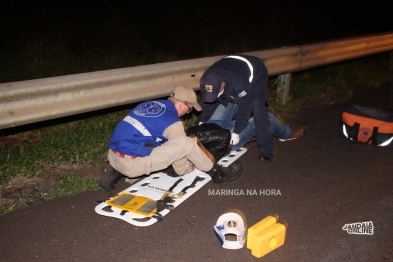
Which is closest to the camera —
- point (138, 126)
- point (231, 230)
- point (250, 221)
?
point (231, 230)

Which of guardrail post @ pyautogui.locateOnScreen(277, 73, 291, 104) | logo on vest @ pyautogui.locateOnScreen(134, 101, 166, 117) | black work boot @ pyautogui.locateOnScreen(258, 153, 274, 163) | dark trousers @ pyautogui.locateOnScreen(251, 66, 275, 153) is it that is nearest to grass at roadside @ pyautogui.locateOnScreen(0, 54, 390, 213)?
guardrail post @ pyautogui.locateOnScreen(277, 73, 291, 104)

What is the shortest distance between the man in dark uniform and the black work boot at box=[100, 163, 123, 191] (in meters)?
1.18

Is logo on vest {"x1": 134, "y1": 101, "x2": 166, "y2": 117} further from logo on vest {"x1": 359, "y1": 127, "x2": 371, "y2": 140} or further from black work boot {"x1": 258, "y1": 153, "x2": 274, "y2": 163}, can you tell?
logo on vest {"x1": 359, "y1": 127, "x2": 371, "y2": 140}

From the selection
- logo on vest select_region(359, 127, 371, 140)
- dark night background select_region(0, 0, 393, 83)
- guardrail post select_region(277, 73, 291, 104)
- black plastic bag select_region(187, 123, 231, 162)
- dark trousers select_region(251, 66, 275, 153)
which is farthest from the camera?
dark night background select_region(0, 0, 393, 83)

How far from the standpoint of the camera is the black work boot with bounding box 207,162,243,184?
453 centimetres

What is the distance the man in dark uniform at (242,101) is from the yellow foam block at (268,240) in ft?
5.46

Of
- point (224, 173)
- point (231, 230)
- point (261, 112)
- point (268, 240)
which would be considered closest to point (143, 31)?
point (261, 112)

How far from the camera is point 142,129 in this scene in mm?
4090

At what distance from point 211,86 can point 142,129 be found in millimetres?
909

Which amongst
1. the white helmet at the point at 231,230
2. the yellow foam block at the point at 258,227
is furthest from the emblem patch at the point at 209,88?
the yellow foam block at the point at 258,227

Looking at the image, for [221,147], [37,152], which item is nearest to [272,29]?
[221,147]

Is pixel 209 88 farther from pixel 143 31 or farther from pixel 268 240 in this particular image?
pixel 143 31

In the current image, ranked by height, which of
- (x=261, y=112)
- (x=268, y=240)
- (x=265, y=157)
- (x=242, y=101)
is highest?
(x=242, y=101)

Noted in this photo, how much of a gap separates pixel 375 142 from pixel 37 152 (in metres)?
3.99
